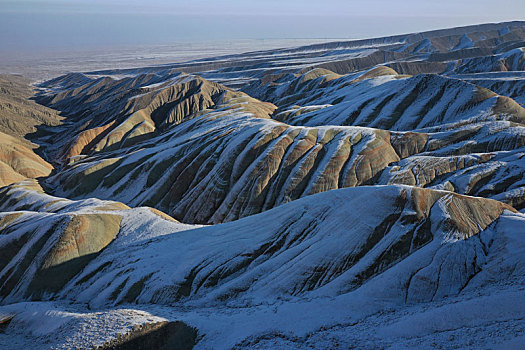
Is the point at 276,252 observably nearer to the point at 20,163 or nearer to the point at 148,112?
the point at 20,163

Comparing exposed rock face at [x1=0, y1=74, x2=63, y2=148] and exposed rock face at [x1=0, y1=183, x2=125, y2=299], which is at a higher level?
exposed rock face at [x1=0, y1=74, x2=63, y2=148]

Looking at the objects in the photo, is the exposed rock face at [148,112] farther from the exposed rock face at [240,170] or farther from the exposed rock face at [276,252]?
the exposed rock face at [276,252]

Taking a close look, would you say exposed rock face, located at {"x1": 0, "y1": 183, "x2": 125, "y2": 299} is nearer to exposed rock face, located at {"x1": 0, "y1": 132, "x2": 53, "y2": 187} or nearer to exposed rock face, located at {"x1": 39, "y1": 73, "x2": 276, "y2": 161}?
exposed rock face, located at {"x1": 0, "y1": 132, "x2": 53, "y2": 187}

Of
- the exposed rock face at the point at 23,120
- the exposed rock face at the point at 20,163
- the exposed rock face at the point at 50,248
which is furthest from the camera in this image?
the exposed rock face at the point at 23,120

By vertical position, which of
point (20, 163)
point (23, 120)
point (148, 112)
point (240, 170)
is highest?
point (148, 112)

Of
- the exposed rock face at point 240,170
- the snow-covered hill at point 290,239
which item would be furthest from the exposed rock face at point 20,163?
the exposed rock face at point 240,170

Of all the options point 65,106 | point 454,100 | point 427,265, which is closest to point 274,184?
point 427,265

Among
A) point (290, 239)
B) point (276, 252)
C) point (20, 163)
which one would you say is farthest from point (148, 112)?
point (276, 252)

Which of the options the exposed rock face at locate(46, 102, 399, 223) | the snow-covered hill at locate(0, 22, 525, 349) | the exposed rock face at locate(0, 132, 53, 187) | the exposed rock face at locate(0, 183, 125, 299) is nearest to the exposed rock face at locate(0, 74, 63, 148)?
the exposed rock face at locate(0, 132, 53, 187)

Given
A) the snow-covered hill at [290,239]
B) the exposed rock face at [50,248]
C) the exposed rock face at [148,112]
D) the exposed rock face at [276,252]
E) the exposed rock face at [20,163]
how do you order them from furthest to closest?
the exposed rock face at [148,112], the exposed rock face at [20,163], the exposed rock face at [50,248], the exposed rock face at [276,252], the snow-covered hill at [290,239]

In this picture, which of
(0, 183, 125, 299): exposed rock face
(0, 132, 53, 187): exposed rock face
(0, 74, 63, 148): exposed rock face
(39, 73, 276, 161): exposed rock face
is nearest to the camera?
(0, 183, 125, 299): exposed rock face

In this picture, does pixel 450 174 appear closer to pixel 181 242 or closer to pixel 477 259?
pixel 477 259
